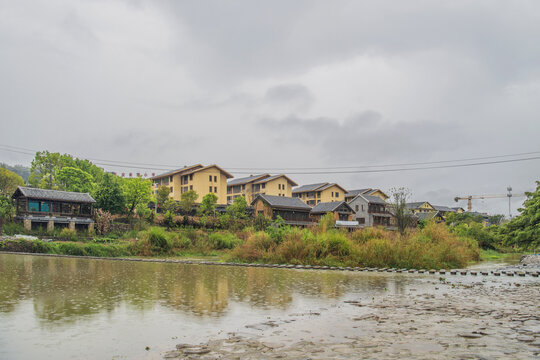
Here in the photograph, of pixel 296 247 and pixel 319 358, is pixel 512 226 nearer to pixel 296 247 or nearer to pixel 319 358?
pixel 296 247

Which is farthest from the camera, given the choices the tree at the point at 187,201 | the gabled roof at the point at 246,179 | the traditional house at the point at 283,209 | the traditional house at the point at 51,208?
the gabled roof at the point at 246,179

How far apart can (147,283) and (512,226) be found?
17.9 m

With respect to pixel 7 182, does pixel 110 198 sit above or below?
below

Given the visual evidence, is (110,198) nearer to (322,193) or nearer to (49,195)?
(49,195)

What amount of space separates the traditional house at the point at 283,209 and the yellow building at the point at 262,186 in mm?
13772

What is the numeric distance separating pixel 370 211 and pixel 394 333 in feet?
211

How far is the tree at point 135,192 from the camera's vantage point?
4922 centimetres

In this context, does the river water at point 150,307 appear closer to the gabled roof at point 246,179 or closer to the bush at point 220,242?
the bush at point 220,242

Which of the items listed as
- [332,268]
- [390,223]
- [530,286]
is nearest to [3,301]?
[332,268]

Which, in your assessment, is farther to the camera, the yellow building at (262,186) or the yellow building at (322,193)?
the yellow building at (322,193)

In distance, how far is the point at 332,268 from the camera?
69.2 feet

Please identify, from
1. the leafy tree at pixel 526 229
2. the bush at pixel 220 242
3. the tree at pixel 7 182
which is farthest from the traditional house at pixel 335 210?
the tree at pixel 7 182

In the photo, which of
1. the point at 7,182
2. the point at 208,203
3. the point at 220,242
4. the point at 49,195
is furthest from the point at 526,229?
the point at 7,182

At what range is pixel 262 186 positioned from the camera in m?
74.4
